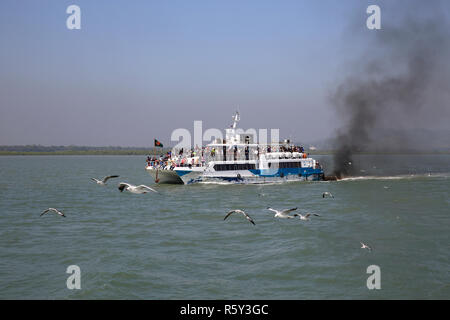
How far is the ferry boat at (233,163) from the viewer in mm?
57500

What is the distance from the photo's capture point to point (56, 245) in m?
23.5

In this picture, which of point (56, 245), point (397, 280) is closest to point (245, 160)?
point (56, 245)

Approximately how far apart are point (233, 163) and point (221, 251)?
37.6 metres

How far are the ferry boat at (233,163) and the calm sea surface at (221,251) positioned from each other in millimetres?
17858

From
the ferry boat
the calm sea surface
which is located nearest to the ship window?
the ferry boat

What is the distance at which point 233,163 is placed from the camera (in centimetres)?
5884

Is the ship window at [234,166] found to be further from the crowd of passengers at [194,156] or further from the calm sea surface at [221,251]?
the calm sea surface at [221,251]

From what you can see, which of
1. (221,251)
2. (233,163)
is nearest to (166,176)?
(233,163)

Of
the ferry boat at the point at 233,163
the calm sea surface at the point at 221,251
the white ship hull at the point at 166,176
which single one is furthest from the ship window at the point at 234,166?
the calm sea surface at the point at 221,251

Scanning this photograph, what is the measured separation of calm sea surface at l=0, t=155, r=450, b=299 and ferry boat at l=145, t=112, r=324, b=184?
17.9 meters

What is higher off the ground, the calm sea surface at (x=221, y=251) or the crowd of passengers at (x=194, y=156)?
the crowd of passengers at (x=194, y=156)

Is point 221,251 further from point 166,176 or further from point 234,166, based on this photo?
point 166,176

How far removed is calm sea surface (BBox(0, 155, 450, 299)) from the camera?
1639 centimetres
